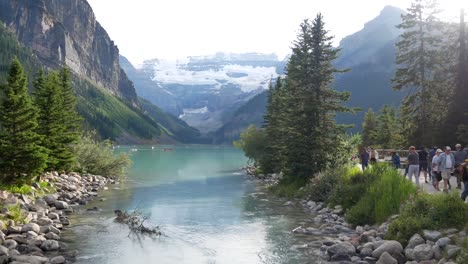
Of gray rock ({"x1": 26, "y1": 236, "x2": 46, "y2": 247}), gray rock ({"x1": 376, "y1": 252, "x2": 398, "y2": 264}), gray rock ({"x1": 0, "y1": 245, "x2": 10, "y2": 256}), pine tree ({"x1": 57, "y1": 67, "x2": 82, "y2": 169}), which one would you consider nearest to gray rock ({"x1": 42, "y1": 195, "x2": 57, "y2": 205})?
pine tree ({"x1": 57, "y1": 67, "x2": 82, "y2": 169})

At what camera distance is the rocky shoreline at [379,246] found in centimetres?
1816

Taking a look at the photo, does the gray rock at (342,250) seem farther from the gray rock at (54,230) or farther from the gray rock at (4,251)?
the gray rock at (54,230)

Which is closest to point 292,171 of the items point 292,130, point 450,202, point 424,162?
point 292,130

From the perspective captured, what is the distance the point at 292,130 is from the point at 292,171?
4.14 meters

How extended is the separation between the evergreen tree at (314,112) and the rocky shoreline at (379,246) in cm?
1535

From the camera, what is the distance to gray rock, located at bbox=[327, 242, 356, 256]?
20.5m

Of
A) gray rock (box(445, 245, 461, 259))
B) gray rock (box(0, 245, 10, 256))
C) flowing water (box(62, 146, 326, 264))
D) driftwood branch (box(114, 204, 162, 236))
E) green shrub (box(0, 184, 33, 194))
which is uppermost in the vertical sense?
green shrub (box(0, 184, 33, 194))

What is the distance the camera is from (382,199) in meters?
26.3

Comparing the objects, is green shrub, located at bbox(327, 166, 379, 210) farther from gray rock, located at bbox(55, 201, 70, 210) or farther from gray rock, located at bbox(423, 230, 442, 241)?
gray rock, located at bbox(55, 201, 70, 210)

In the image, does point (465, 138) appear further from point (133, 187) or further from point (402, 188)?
point (133, 187)

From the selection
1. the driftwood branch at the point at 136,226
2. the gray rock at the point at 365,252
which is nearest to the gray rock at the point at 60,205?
the driftwood branch at the point at 136,226

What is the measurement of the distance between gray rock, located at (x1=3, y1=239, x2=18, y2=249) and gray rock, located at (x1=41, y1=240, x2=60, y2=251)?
3.99ft

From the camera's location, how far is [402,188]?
85.4ft

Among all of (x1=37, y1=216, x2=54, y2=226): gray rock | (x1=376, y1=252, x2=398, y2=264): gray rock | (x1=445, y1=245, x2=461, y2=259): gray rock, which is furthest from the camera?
(x1=37, y1=216, x2=54, y2=226): gray rock
